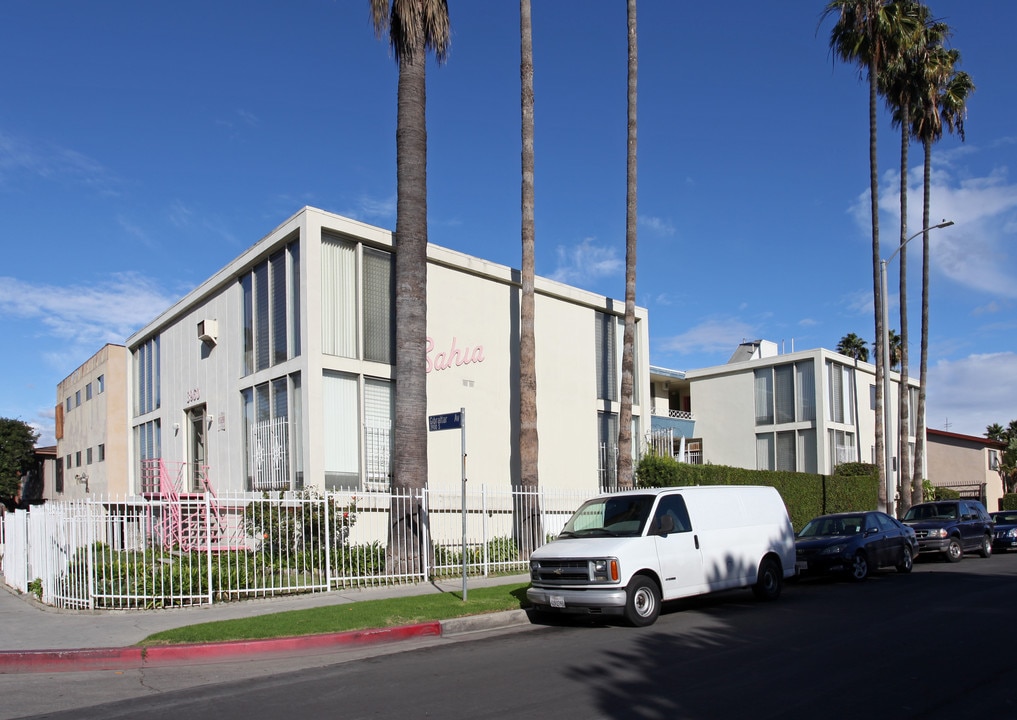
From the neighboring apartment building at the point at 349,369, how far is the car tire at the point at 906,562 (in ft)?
28.8

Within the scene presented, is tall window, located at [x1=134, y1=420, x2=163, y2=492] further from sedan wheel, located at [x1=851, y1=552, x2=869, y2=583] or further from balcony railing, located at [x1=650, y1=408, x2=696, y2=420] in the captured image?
balcony railing, located at [x1=650, y1=408, x2=696, y2=420]

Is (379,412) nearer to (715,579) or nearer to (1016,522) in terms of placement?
(715,579)

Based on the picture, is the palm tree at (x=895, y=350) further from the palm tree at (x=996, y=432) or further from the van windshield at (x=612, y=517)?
the van windshield at (x=612, y=517)

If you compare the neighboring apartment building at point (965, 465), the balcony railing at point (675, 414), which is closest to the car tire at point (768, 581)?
the balcony railing at point (675, 414)

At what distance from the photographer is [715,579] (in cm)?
1304

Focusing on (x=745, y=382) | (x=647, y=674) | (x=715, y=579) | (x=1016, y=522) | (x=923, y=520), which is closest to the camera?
(x=647, y=674)

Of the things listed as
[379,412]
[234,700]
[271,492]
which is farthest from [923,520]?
[234,700]

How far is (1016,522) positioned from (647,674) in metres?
23.3

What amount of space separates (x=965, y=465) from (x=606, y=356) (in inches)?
1356

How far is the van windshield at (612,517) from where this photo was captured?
490 inches

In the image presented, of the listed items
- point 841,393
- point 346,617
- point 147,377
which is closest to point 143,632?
point 346,617

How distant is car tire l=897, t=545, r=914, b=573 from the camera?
18.9 m

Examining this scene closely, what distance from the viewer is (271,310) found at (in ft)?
68.1

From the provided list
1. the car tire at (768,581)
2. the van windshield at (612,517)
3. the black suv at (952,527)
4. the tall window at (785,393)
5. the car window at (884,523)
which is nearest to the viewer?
the van windshield at (612,517)
